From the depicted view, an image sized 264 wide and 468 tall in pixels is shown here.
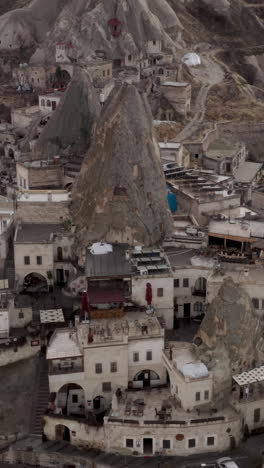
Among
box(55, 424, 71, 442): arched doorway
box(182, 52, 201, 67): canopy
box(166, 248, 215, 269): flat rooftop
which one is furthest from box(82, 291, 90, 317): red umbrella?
box(182, 52, 201, 67): canopy

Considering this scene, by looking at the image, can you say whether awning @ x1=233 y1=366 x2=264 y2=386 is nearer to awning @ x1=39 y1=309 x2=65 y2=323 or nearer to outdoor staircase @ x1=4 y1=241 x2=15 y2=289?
awning @ x1=39 y1=309 x2=65 y2=323

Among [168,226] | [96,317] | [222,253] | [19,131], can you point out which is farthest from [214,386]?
[19,131]

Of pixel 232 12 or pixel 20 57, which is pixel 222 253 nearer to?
pixel 20 57

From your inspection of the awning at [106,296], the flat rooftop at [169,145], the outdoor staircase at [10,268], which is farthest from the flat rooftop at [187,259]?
the flat rooftop at [169,145]

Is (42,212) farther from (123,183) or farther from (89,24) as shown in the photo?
(89,24)

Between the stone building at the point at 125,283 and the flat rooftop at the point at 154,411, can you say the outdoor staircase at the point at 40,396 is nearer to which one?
the flat rooftop at the point at 154,411

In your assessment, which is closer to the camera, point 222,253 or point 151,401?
point 151,401

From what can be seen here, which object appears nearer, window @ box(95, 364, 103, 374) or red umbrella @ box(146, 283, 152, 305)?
window @ box(95, 364, 103, 374)
